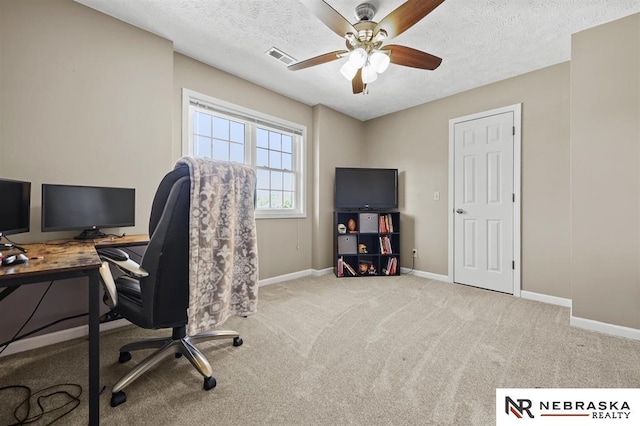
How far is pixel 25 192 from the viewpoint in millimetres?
1741

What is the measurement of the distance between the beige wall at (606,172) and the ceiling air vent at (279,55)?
2594 millimetres

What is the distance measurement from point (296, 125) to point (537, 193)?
311 cm

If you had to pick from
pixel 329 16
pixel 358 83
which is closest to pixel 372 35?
pixel 329 16

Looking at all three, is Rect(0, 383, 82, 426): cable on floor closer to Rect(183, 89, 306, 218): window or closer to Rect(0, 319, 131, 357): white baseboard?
Rect(0, 319, 131, 357): white baseboard

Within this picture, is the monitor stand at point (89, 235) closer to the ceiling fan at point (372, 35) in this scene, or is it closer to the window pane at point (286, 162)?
the ceiling fan at point (372, 35)

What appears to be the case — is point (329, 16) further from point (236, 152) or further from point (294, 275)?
point (294, 275)

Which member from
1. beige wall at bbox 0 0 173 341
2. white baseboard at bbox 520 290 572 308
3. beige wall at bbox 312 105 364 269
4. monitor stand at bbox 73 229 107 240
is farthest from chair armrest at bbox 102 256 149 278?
white baseboard at bbox 520 290 572 308

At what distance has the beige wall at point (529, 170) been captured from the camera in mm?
2908

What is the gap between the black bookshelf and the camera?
4.10 meters

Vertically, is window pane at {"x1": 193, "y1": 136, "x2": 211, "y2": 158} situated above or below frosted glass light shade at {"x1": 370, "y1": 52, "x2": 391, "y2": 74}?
below

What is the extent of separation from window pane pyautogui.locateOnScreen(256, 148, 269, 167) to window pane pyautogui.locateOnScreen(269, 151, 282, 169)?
2.6 inches

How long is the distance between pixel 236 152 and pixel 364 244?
7.68 feet

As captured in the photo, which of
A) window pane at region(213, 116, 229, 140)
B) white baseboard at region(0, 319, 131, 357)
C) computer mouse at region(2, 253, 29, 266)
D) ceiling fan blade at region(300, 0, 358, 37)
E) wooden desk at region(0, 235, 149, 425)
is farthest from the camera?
window pane at region(213, 116, 229, 140)

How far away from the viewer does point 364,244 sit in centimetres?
429
